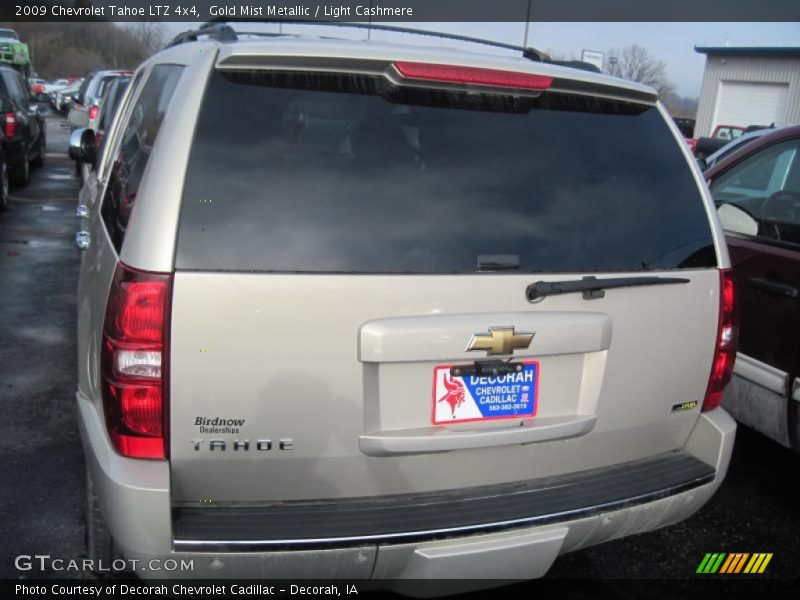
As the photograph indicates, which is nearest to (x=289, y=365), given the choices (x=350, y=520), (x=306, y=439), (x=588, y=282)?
(x=306, y=439)

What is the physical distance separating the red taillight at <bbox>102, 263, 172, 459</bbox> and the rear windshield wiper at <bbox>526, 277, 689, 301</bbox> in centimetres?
107

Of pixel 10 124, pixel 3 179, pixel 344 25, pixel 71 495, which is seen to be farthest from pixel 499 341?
pixel 10 124

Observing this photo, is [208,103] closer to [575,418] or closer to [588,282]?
[588,282]

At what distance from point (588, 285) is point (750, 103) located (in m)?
32.7

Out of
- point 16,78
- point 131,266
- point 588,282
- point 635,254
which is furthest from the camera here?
point 16,78

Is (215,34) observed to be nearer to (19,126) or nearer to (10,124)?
(10,124)

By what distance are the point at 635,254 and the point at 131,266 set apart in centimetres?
160

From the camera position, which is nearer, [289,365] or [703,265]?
[289,365]

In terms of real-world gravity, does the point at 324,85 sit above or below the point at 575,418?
above

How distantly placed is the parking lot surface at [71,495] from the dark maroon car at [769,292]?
462 mm

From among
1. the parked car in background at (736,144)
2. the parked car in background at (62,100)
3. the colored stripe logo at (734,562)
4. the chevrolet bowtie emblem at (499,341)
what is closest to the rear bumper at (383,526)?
the chevrolet bowtie emblem at (499,341)

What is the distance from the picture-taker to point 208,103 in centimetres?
208

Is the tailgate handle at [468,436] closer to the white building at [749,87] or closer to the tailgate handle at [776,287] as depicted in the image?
the tailgate handle at [776,287]

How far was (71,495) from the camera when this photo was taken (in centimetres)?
345
